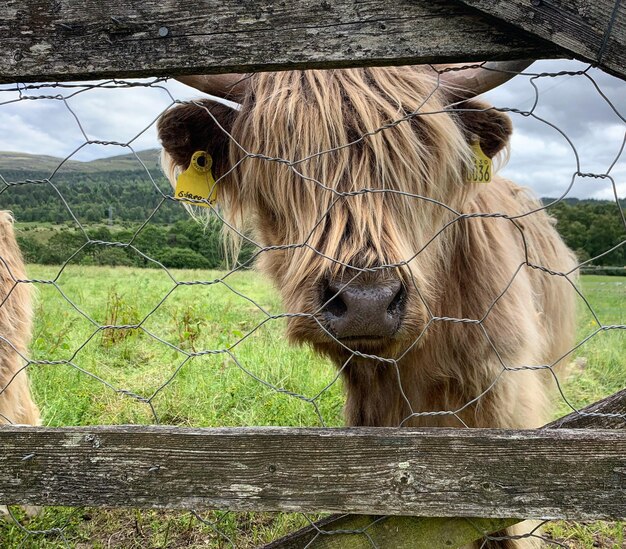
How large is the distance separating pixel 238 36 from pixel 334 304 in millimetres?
863

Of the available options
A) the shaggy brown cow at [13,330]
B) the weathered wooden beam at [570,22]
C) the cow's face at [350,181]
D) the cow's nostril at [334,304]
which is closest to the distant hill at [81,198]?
the shaggy brown cow at [13,330]

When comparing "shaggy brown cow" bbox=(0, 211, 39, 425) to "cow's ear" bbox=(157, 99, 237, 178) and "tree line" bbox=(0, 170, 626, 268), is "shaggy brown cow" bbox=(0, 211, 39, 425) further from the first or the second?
"cow's ear" bbox=(157, 99, 237, 178)

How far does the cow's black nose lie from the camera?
1.68 m

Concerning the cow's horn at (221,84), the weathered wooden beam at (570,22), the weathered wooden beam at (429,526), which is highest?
the weathered wooden beam at (570,22)

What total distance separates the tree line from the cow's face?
42cm

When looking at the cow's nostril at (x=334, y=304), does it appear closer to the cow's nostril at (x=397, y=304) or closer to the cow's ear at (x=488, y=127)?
the cow's nostril at (x=397, y=304)

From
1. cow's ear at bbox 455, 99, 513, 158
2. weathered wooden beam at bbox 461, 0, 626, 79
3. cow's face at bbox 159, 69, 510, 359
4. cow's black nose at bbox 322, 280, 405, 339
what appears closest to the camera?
weathered wooden beam at bbox 461, 0, 626, 79

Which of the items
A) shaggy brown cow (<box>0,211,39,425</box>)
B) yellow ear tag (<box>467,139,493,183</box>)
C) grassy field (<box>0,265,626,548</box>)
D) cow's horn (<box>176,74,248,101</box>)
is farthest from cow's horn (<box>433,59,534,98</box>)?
shaggy brown cow (<box>0,211,39,425</box>)

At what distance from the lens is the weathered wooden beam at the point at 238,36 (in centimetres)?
119

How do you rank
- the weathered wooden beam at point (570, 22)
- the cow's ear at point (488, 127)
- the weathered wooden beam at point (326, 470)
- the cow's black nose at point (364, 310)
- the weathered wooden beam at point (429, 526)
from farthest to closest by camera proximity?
the cow's ear at point (488, 127) → the cow's black nose at point (364, 310) → the weathered wooden beam at point (429, 526) → the weathered wooden beam at point (326, 470) → the weathered wooden beam at point (570, 22)

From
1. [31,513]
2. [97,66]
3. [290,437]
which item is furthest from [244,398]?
[97,66]

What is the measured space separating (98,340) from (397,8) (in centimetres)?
514

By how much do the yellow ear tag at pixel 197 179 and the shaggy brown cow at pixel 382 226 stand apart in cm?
7

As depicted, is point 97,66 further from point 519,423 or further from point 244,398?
point 244,398
